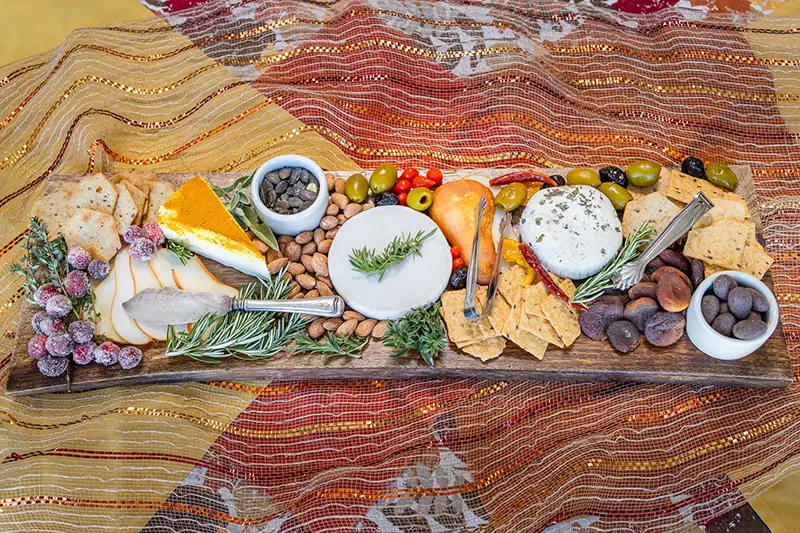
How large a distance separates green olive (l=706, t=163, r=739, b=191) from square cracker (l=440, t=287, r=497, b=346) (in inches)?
38.3

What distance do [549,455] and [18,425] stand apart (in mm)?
1690

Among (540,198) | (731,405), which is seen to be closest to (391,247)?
(540,198)

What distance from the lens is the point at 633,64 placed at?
9.16ft

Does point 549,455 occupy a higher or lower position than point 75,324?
lower

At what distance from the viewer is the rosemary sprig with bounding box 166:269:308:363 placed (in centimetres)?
204

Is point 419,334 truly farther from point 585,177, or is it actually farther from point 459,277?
point 585,177

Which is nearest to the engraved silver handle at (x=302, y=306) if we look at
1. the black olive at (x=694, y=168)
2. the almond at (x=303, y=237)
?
the almond at (x=303, y=237)

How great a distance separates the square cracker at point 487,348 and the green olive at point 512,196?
45cm

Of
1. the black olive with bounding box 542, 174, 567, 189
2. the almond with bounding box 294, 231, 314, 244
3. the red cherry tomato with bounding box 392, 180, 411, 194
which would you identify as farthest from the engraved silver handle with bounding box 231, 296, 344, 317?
the black olive with bounding box 542, 174, 567, 189

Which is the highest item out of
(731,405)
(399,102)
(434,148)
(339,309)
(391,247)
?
(399,102)

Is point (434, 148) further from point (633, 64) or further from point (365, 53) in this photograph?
point (633, 64)

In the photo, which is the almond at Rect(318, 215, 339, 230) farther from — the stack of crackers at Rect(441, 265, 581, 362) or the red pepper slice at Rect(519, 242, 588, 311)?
the red pepper slice at Rect(519, 242, 588, 311)

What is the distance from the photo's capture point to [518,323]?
2055mm

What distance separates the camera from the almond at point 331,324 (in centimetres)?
209
